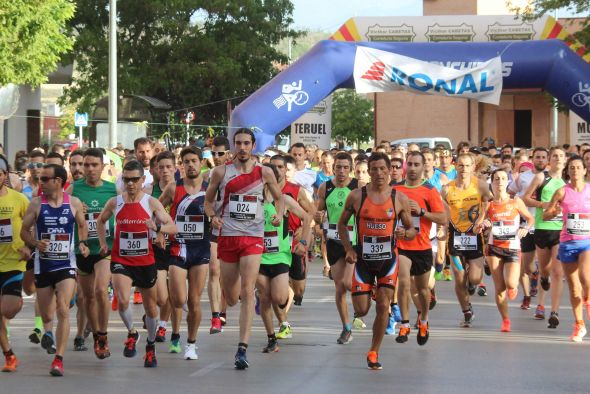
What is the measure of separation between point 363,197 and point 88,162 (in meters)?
2.53

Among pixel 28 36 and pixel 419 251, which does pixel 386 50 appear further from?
pixel 419 251

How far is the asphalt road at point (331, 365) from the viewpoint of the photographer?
10414 millimetres

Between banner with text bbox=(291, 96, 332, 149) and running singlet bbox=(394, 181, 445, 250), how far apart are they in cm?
2047

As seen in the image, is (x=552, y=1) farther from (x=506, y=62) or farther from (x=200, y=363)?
(x=200, y=363)

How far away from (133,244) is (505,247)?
4.74 m

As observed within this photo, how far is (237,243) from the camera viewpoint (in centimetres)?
1165

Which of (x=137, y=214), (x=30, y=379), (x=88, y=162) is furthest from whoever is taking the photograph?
(x=88, y=162)

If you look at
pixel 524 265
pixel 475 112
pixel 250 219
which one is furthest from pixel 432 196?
pixel 475 112

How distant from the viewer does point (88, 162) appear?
40.9ft

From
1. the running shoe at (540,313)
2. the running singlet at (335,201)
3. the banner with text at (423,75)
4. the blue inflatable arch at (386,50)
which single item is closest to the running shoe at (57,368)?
the running singlet at (335,201)

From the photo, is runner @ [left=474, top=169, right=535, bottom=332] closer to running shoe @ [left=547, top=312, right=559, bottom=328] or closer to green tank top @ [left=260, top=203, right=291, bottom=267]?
running shoe @ [left=547, top=312, right=559, bottom=328]

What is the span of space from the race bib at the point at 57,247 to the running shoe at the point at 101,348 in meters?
0.88

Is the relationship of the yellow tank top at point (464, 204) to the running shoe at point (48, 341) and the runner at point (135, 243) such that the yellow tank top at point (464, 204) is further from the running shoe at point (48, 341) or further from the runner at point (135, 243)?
the running shoe at point (48, 341)

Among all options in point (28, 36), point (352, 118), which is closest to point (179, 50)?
point (28, 36)
